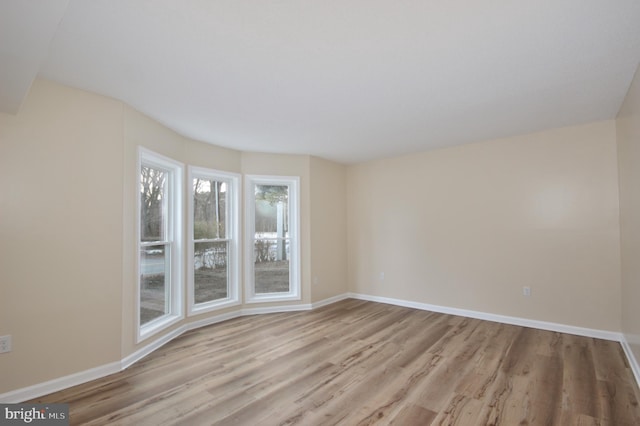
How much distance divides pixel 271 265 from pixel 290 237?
1.77 feet

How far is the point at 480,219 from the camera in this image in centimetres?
434

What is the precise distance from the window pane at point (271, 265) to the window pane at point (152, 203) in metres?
1.53

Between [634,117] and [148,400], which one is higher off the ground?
[634,117]

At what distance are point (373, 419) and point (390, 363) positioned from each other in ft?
3.00

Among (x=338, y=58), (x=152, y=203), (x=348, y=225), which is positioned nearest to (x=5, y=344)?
(x=152, y=203)

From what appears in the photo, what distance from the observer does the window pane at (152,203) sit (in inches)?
134

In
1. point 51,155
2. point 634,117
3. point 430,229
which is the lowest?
point 430,229

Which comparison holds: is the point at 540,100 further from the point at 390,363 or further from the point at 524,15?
the point at 390,363

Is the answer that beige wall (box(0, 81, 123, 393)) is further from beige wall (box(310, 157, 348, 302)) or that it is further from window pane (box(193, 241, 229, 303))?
beige wall (box(310, 157, 348, 302))

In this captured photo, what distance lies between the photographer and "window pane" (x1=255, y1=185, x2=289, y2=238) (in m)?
4.90

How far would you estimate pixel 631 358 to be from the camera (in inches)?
111

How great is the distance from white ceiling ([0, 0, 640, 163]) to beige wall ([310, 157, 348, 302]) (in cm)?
188

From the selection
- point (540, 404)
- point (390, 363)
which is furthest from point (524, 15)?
point (390, 363)

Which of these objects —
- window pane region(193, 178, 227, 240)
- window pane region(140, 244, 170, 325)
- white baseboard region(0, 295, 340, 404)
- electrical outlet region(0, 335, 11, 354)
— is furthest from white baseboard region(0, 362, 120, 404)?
window pane region(193, 178, 227, 240)
